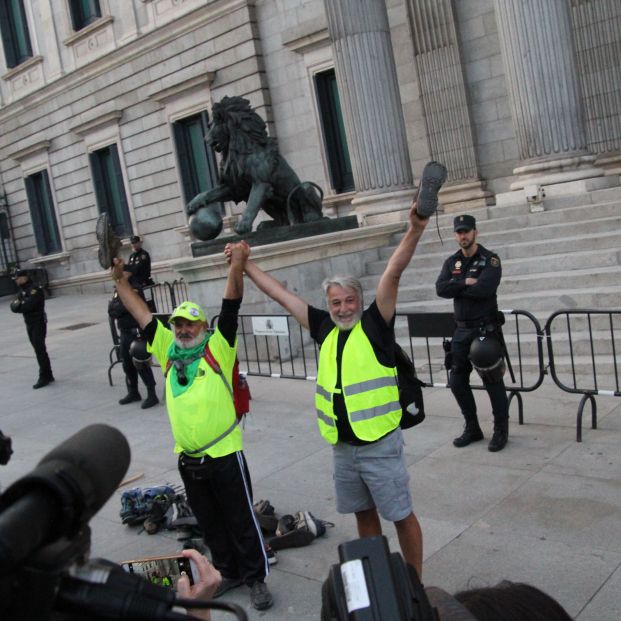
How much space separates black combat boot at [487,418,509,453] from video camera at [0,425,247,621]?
5.23 meters

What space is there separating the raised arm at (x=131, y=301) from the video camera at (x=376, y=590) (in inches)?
134

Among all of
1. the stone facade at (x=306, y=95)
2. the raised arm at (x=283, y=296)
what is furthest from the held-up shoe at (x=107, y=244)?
the stone facade at (x=306, y=95)

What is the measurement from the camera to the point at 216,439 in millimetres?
4164

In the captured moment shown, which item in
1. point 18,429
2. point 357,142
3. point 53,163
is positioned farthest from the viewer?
point 53,163

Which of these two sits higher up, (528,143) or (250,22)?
(250,22)

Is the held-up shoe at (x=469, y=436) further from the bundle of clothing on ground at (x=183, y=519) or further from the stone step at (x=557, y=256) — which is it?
the stone step at (x=557, y=256)

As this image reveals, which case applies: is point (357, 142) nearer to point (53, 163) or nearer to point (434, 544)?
point (434, 544)

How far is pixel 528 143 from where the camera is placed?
39.2 feet

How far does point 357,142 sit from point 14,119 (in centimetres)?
1883

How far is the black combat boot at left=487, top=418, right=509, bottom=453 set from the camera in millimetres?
6109

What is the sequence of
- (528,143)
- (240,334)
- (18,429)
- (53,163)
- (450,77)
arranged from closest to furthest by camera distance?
(18,429), (240,334), (528,143), (450,77), (53,163)

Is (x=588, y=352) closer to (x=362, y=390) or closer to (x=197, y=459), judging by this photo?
(x=362, y=390)

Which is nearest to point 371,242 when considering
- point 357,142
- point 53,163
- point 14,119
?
point 357,142

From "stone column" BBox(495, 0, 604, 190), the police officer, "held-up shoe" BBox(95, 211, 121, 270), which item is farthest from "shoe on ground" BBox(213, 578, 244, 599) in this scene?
the police officer
